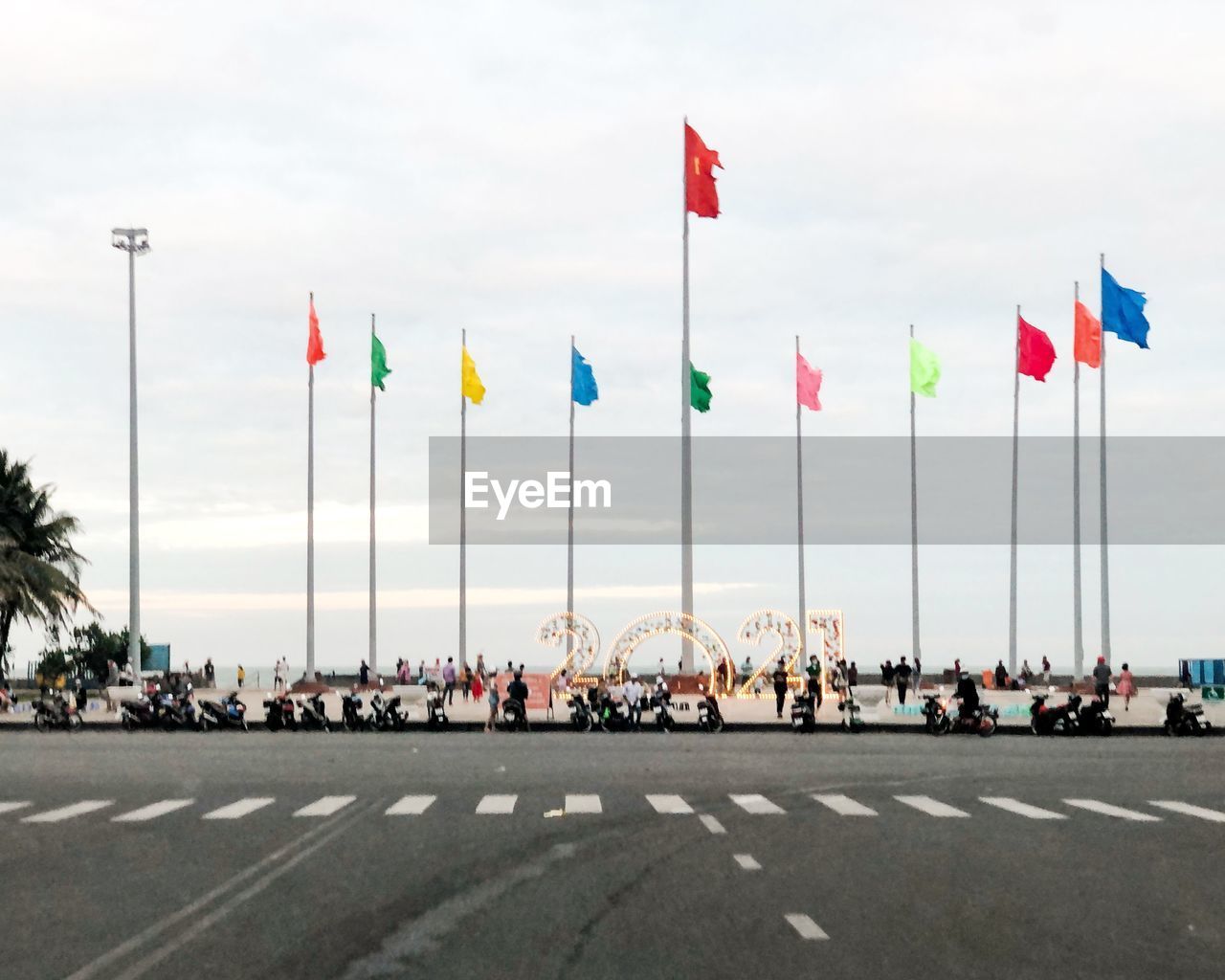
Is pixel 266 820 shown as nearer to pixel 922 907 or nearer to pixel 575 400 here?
pixel 922 907

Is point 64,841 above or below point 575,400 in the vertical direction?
below

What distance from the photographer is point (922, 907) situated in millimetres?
11930

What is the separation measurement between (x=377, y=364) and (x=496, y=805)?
148ft

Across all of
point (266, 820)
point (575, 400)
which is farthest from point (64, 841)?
point (575, 400)

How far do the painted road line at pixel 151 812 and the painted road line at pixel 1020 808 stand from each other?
944 cm

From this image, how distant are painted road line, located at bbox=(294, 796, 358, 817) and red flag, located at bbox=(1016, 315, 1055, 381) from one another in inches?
1754

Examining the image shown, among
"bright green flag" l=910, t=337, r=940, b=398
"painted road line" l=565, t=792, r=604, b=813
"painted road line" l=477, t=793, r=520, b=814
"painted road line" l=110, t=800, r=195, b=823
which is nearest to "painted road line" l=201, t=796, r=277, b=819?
"painted road line" l=110, t=800, r=195, b=823

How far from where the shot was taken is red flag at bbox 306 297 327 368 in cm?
6300

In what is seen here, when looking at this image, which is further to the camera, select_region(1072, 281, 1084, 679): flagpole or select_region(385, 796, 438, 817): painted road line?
select_region(1072, 281, 1084, 679): flagpole

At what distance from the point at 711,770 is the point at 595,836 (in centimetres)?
1112

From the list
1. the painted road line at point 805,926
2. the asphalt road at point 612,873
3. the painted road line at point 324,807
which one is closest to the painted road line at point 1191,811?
the asphalt road at point 612,873

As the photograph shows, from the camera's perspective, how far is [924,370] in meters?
65.4

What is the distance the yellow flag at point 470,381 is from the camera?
6631cm

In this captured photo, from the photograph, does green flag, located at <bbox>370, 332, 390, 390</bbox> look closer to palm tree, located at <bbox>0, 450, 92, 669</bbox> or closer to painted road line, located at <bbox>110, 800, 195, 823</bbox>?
palm tree, located at <bbox>0, 450, 92, 669</bbox>
